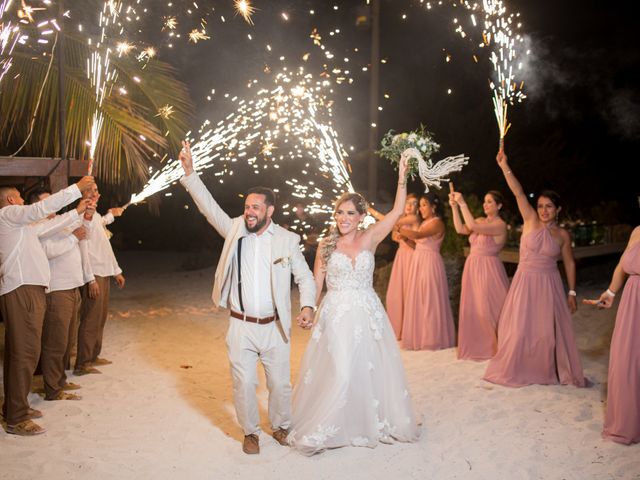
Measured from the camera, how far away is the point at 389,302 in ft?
32.5

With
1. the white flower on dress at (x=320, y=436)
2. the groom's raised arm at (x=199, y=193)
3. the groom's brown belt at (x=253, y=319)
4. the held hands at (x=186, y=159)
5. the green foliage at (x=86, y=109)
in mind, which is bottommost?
the white flower on dress at (x=320, y=436)

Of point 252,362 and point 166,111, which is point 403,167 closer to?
point 252,362

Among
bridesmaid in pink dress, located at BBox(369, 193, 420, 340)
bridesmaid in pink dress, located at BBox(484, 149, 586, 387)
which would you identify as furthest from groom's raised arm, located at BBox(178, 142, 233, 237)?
bridesmaid in pink dress, located at BBox(369, 193, 420, 340)

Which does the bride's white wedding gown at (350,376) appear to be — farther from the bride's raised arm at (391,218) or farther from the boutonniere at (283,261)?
the boutonniere at (283,261)

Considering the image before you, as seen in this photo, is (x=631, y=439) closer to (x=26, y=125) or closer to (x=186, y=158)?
(x=186, y=158)

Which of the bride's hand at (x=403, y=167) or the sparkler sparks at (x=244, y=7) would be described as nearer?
the bride's hand at (x=403, y=167)

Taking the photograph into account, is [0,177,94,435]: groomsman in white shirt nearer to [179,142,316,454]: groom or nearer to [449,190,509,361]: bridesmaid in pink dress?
[179,142,316,454]: groom

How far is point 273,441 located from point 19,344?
7.85 feet

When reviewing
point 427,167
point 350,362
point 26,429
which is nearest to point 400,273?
point 427,167

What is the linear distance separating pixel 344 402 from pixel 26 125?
6829 mm

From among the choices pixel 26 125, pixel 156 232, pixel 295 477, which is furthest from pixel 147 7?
pixel 156 232

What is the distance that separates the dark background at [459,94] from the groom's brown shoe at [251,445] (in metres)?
12.1

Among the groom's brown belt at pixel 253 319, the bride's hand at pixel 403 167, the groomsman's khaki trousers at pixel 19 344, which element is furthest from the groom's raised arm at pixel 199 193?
the groomsman's khaki trousers at pixel 19 344

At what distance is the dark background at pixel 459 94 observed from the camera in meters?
18.4
